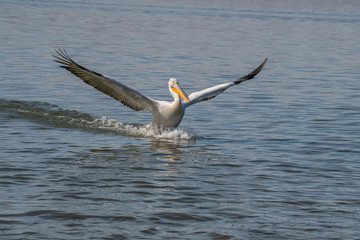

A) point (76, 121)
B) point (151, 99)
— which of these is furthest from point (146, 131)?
point (76, 121)

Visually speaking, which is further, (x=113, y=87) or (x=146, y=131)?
(x=146, y=131)

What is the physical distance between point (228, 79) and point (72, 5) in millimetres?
33240

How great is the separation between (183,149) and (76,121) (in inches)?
115

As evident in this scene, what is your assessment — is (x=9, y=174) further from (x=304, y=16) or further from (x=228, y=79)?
(x=304, y=16)

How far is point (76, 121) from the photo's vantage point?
44.3ft

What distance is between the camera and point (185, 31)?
114ft

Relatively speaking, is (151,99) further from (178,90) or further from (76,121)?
(76,121)

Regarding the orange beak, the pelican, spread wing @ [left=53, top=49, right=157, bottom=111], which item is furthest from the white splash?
the orange beak

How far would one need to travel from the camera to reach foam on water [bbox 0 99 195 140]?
12.7 meters

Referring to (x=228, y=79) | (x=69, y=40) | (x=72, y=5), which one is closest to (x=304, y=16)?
(x=72, y=5)

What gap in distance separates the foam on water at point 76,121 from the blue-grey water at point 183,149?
0.03 meters

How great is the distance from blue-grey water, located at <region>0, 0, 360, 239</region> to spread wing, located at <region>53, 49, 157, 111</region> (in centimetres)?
63

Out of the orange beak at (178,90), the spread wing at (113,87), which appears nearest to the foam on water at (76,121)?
the spread wing at (113,87)

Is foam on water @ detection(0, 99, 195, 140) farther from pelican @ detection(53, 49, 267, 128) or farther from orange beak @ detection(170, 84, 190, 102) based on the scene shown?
orange beak @ detection(170, 84, 190, 102)
